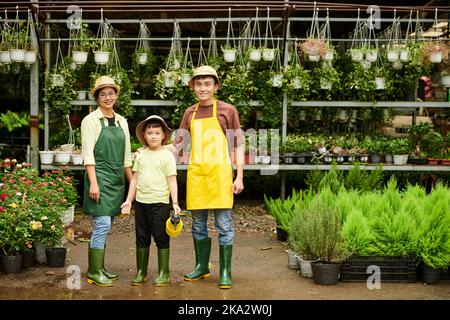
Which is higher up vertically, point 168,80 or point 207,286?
point 168,80

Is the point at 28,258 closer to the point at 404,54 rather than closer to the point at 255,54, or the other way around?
the point at 255,54

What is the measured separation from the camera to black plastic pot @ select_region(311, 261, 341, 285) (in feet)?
19.5

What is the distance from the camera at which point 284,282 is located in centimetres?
615

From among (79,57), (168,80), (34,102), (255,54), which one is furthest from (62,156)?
(255,54)

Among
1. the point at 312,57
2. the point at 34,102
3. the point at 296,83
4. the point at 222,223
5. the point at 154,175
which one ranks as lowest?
the point at 222,223

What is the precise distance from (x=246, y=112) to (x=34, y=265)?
4.28m

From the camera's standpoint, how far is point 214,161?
588cm

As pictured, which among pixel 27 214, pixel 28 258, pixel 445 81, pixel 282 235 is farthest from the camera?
pixel 445 81

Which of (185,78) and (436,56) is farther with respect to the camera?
(185,78)

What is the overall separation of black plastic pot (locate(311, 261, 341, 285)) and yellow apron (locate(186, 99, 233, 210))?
3.20 feet

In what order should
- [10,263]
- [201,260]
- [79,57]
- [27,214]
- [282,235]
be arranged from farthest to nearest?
[79,57] → [282,235] → [27,214] → [10,263] → [201,260]

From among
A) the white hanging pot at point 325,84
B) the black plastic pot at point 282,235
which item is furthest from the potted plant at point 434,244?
the white hanging pot at point 325,84

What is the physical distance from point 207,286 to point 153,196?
93cm
